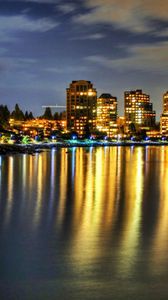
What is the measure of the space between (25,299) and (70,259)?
105 inches

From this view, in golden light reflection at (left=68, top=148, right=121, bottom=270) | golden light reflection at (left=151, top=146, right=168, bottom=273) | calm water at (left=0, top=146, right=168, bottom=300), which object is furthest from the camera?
golden light reflection at (left=68, top=148, right=121, bottom=270)

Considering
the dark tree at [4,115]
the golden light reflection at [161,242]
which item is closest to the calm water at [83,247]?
the golden light reflection at [161,242]

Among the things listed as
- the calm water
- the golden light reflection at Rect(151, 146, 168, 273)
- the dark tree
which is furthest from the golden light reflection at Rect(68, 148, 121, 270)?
the dark tree

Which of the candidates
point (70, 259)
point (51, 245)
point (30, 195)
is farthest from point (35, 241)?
point (30, 195)

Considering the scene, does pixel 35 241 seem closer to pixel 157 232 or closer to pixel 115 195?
pixel 157 232

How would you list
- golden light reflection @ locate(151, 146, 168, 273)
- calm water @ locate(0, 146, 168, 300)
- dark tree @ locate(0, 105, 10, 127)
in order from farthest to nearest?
1. dark tree @ locate(0, 105, 10, 127)
2. golden light reflection @ locate(151, 146, 168, 273)
3. calm water @ locate(0, 146, 168, 300)

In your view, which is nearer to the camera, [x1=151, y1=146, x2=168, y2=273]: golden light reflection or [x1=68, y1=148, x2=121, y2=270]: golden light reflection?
[x1=151, y1=146, x2=168, y2=273]: golden light reflection

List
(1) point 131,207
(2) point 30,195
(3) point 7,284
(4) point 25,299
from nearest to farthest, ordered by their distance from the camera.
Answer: (4) point 25,299, (3) point 7,284, (1) point 131,207, (2) point 30,195

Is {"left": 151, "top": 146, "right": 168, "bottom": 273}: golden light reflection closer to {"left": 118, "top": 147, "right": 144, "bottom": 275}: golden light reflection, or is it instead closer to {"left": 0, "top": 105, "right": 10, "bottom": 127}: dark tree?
{"left": 118, "top": 147, "right": 144, "bottom": 275}: golden light reflection

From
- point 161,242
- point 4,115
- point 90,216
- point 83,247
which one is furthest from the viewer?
point 4,115

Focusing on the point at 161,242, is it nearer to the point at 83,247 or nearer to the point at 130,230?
the point at 130,230

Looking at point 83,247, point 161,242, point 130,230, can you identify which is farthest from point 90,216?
point 83,247

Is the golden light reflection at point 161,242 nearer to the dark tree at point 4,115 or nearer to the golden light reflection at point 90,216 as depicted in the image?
the golden light reflection at point 90,216

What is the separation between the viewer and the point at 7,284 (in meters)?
10.3
